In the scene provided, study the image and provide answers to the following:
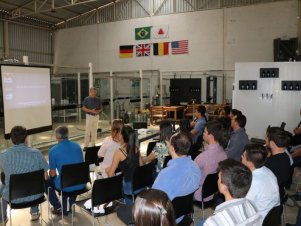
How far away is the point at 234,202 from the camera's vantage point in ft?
6.17

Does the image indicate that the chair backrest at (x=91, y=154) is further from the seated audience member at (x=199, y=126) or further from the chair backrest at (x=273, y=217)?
the chair backrest at (x=273, y=217)

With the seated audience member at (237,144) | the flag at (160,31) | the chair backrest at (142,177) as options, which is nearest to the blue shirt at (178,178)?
the chair backrest at (142,177)

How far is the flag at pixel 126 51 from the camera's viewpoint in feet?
53.0

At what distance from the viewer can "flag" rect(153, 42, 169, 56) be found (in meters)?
15.3

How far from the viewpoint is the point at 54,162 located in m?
3.88

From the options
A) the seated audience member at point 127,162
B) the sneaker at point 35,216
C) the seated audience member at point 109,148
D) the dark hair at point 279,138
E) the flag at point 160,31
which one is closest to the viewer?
the dark hair at point 279,138

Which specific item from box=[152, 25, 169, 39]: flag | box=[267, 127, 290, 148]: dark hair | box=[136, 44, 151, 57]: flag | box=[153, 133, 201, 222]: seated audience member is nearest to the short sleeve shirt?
box=[267, 127, 290, 148]: dark hair

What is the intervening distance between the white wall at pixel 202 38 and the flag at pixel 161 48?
9.7 inches

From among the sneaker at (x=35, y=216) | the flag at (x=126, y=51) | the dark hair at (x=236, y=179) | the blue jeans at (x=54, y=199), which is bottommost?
the sneaker at (x=35, y=216)

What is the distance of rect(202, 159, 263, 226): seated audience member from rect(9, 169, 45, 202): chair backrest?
2.12 metres

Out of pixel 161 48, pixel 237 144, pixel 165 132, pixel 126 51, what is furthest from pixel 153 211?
pixel 126 51

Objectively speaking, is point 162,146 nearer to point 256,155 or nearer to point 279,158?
point 279,158

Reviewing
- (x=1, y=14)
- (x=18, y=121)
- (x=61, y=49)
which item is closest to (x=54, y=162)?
(x=18, y=121)

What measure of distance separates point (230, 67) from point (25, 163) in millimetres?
11955
